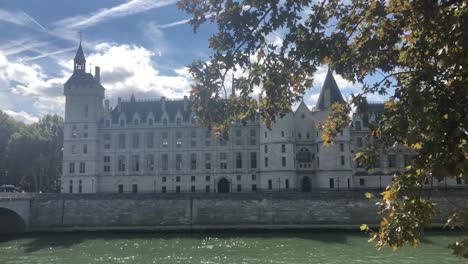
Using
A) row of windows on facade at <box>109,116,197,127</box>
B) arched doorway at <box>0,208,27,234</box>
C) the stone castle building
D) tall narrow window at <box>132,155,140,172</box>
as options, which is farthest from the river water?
row of windows on facade at <box>109,116,197,127</box>

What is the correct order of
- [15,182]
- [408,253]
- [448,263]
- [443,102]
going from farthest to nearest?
[15,182]
[408,253]
[448,263]
[443,102]

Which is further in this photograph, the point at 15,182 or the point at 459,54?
the point at 15,182

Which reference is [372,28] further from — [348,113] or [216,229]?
[216,229]

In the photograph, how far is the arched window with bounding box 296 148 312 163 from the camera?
50.9 meters

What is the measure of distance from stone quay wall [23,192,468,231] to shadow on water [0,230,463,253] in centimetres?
155

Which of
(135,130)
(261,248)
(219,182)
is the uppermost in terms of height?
(135,130)

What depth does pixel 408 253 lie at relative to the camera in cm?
2438

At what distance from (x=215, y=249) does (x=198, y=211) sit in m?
12.4

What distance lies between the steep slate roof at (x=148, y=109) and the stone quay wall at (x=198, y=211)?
16.8 m

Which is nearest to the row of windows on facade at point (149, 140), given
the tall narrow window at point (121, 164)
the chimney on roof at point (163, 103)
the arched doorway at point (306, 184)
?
the tall narrow window at point (121, 164)

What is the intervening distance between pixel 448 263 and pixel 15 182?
183ft

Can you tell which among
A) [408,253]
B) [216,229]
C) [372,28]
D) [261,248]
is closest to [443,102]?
[372,28]

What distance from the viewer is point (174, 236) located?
3534cm

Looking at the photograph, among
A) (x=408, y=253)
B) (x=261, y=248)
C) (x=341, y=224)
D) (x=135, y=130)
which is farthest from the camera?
(x=135, y=130)
